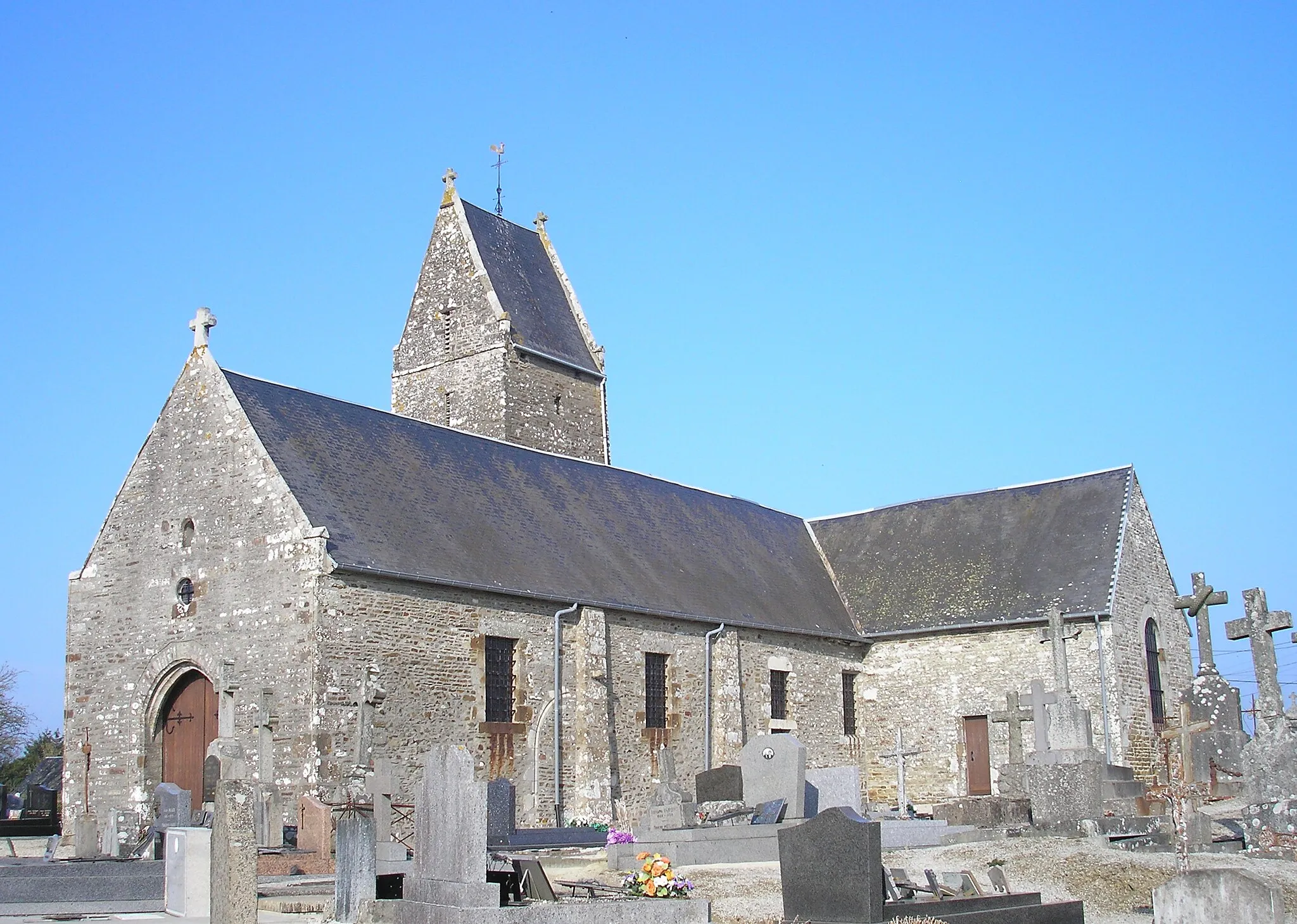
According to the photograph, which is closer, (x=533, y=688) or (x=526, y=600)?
(x=533, y=688)

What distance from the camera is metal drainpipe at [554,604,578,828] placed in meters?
23.0

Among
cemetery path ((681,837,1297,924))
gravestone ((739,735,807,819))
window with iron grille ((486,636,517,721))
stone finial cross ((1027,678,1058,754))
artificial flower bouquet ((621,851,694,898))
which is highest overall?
window with iron grille ((486,636,517,721))

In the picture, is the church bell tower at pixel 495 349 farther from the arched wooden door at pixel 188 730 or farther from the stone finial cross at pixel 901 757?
the arched wooden door at pixel 188 730

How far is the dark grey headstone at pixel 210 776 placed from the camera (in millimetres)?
21484

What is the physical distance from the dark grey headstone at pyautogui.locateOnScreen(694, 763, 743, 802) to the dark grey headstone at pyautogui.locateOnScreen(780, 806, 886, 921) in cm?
839

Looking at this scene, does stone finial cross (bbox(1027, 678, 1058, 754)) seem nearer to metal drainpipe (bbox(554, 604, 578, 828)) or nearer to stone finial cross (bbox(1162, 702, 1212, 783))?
stone finial cross (bbox(1162, 702, 1212, 783))

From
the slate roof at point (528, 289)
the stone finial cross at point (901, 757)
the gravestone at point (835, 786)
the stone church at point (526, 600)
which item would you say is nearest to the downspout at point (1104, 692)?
the stone church at point (526, 600)

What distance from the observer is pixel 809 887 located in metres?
11.7

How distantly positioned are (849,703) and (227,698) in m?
14.6

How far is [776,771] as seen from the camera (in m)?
19.2

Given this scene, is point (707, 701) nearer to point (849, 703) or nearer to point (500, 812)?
point (849, 703)

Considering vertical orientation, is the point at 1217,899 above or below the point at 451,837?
below

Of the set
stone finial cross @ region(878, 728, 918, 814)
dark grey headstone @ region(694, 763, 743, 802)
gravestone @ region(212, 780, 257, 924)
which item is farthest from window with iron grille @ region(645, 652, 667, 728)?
gravestone @ region(212, 780, 257, 924)

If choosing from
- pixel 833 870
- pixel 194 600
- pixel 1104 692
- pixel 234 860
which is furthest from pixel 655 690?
pixel 234 860
